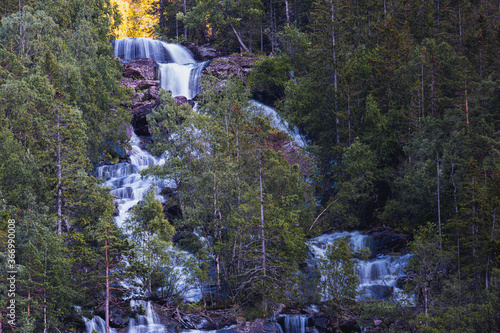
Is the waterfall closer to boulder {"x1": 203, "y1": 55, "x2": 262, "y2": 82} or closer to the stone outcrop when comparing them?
the stone outcrop

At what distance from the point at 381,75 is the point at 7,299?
35.1m

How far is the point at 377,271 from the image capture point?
123 ft

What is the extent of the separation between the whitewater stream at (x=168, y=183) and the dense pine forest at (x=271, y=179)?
1.09 meters

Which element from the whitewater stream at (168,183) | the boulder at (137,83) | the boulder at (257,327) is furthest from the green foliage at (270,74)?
the boulder at (257,327)

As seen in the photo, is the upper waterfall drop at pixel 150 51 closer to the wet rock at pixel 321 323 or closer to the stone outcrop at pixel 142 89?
the stone outcrop at pixel 142 89

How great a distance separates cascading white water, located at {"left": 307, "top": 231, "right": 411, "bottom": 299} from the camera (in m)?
35.4

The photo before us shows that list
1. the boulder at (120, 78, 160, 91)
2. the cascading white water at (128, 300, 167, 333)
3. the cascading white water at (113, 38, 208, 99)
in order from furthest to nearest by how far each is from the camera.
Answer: the cascading white water at (113, 38, 208, 99) < the boulder at (120, 78, 160, 91) < the cascading white water at (128, 300, 167, 333)

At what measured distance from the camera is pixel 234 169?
37844 millimetres

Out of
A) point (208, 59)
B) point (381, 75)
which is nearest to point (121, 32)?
point (208, 59)

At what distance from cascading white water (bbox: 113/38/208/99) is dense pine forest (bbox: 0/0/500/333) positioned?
29.4ft

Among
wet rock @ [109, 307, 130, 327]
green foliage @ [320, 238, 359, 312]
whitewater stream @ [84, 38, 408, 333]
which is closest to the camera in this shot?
wet rock @ [109, 307, 130, 327]

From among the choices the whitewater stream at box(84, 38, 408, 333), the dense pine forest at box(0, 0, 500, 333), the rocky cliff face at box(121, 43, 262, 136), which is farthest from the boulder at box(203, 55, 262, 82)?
the dense pine forest at box(0, 0, 500, 333)

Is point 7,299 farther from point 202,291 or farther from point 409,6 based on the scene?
point 409,6

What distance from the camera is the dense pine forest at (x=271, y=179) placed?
94.9 ft
